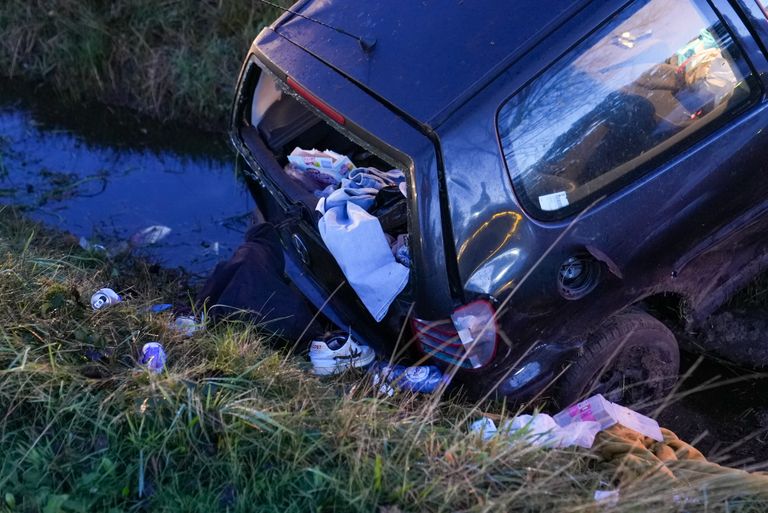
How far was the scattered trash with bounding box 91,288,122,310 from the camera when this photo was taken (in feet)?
9.74

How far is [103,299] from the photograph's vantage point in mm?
3016

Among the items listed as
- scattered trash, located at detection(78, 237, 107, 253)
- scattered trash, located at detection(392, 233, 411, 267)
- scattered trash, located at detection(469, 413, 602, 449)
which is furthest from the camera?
scattered trash, located at detection(78, 237, 107, 253)

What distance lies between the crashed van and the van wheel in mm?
11

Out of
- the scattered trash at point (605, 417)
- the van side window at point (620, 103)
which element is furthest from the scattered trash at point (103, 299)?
the scattered trash at point (605, 417)

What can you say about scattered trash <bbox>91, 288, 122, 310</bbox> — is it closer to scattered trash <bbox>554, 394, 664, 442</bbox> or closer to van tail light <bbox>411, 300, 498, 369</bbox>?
van tail light <bbox>411, 300, 498, 369</bbox>

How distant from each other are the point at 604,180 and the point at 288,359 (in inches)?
56.8

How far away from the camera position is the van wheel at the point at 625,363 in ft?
9.25

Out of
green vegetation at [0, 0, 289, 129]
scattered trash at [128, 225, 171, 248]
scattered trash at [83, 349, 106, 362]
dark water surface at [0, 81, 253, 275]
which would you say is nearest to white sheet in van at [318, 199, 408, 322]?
scattered trash at [83, 349, 106, 362]

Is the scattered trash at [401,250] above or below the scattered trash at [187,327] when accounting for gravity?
below

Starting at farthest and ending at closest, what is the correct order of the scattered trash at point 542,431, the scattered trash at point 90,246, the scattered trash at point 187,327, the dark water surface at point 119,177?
the dark water surface at point 119,177, the scattered trash at point 90,246, the scattered trash at point 187,327, the scattered trash at point 542,431

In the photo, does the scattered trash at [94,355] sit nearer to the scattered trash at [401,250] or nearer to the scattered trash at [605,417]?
the scattered trash at [401,250]

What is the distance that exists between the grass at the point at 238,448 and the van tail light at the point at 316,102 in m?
0.97

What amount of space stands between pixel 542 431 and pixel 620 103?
1215mm

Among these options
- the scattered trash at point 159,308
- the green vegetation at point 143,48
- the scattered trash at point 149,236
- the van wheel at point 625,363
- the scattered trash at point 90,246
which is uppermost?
the green vegetation at point 143,48
